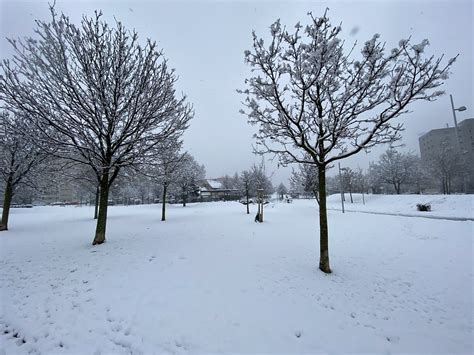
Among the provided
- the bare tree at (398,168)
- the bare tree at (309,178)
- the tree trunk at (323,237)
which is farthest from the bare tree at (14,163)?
the bare tree at (398,168)

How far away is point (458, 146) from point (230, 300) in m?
21.5

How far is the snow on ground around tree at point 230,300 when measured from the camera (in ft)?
10.7

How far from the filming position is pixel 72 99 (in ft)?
22.2

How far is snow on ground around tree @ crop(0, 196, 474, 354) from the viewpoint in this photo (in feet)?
10.7

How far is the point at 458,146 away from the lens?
50.8 feet

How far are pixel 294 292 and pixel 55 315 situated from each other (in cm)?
505

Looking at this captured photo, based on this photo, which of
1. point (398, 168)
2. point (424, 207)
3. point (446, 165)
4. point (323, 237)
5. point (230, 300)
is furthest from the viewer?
point (398, 168)

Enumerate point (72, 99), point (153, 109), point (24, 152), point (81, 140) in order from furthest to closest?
1. point (24, 152)
2. point (153, 109)
3. point (81, 140)
4. point (72, 99)

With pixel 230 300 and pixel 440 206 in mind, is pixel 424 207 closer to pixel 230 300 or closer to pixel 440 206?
pixel 440 206

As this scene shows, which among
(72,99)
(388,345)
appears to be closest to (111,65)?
(72,99)

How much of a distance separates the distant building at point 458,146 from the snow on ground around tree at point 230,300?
15.0 meters

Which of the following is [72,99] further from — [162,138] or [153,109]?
[162,138]

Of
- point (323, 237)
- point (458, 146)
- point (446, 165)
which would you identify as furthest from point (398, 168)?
point (323, 237)

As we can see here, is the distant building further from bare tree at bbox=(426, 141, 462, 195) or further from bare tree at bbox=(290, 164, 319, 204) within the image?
bare tree at bbox=(290, 164, 319, 204)
